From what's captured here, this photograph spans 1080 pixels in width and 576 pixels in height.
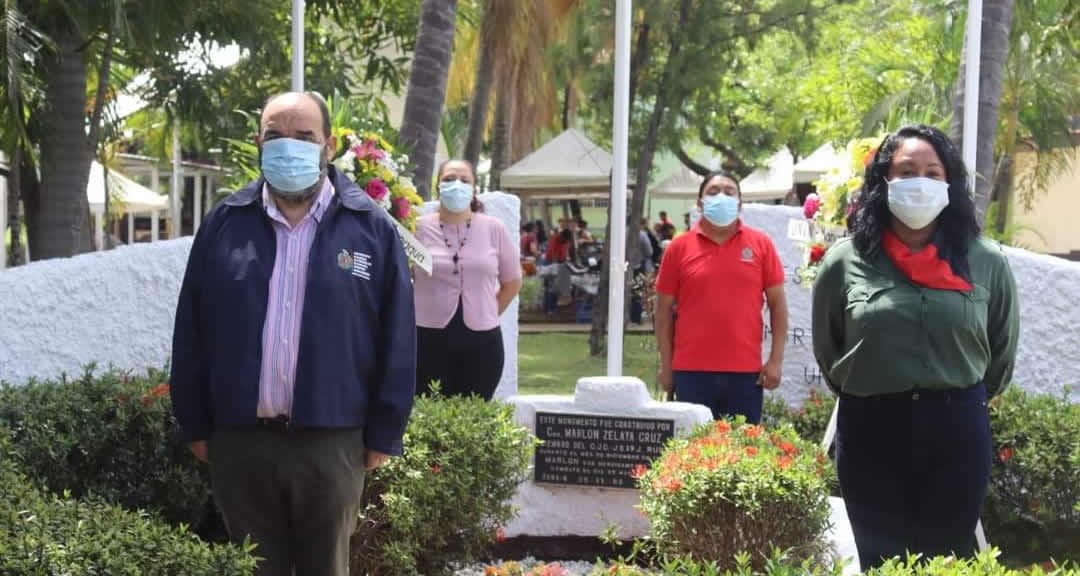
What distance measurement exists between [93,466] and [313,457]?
209 centimetres

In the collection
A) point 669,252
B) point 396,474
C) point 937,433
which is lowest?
point 396,474

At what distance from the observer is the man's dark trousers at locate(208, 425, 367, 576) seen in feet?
13.8

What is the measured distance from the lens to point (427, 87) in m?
11.3

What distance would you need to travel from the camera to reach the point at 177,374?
4.33 metres

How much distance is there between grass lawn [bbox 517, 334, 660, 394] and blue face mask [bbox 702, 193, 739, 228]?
287 inches

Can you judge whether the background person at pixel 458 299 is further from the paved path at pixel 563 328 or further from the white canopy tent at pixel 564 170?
the white canopy tent at pixel 564 170

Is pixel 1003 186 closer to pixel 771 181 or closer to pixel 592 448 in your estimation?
pixel 771 181

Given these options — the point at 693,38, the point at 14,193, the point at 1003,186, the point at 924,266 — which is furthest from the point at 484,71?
the point at 924,266

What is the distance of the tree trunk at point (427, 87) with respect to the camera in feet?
36.9

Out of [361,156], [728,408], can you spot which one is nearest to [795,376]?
[728,408]

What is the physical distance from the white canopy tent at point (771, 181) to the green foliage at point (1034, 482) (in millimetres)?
21215

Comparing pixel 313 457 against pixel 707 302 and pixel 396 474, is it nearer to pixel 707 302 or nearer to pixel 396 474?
pixel 396 474

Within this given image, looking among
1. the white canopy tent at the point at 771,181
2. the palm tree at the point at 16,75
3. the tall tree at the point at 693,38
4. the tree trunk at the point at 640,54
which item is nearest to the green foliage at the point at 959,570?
the palm tree at the point at 16,75

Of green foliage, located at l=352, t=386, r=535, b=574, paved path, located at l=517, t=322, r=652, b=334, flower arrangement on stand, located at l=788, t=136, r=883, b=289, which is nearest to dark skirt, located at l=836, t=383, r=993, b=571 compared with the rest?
green foliage, located at l=352, t=386, r=535, b=574
